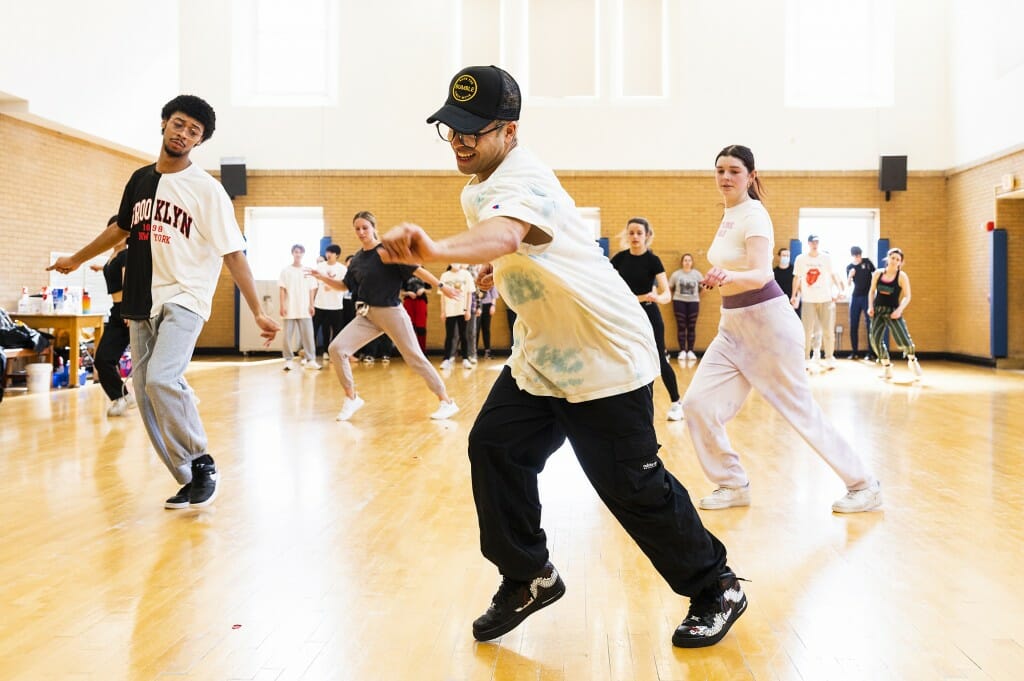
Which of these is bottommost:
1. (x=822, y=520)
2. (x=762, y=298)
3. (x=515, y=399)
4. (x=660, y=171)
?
(x=822, y=520)

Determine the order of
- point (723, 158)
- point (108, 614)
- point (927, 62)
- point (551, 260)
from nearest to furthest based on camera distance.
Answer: point (551, 260) → point (108, 614) → point (723, 158) → point (927, 62)

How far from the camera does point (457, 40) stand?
1582cm

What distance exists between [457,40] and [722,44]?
184 inches

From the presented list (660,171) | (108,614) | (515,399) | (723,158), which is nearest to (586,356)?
(515,399)

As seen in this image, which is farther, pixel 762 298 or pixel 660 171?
pixel 660 171

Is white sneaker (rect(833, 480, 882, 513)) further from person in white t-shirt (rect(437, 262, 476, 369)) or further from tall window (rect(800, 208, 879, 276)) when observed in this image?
tall window (rect(800, 208, 879, 276))

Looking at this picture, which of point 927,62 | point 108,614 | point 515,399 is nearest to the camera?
point 515,399

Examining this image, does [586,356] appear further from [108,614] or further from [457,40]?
[457,40]

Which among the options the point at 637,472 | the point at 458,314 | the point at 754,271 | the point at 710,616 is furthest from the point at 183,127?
the point at 458,314

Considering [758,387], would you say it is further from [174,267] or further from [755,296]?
[174,267]

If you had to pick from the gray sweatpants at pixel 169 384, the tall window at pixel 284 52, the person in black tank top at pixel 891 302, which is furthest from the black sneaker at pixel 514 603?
the tall window at pixel 284 52

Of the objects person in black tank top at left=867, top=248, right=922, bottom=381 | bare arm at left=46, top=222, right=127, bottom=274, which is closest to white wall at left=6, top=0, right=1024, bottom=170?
person in black tank top at left=867, top=248, right=922, bottom=381

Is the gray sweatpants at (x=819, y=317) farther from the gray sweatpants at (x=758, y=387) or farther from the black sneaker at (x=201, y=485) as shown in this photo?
the black sneaker at (x=201, y=485)

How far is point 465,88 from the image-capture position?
2166mm
